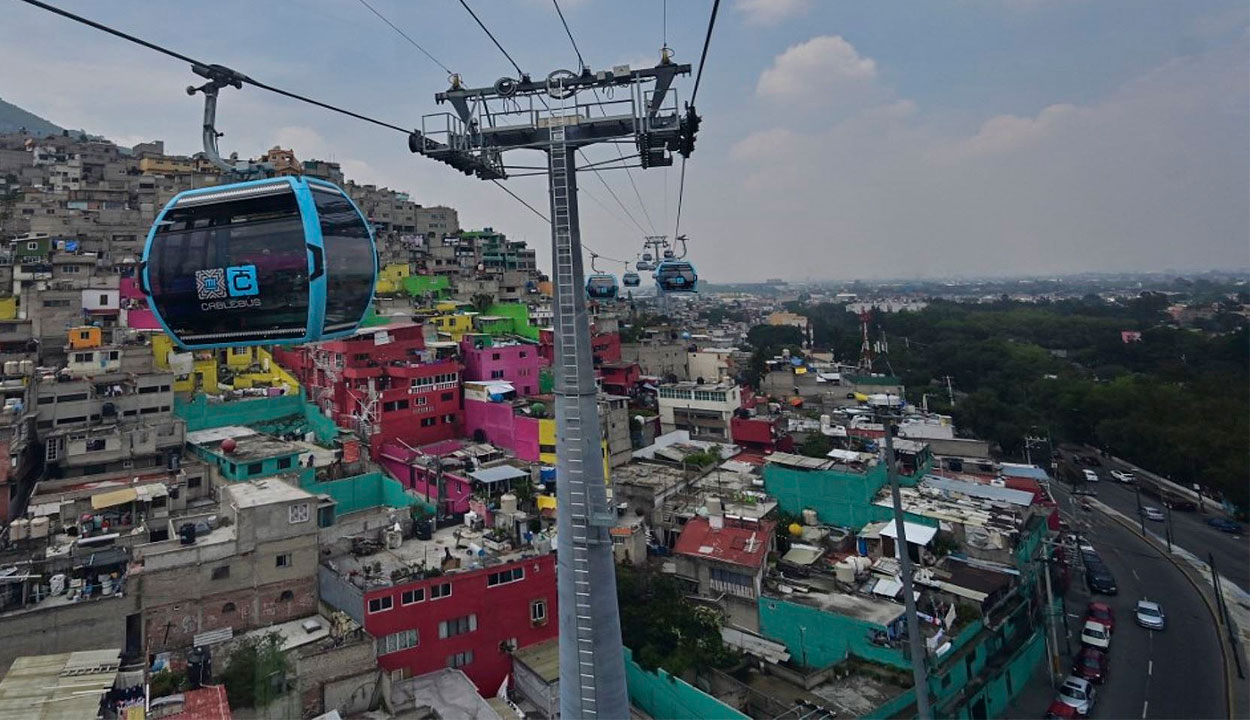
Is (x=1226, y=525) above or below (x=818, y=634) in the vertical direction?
below

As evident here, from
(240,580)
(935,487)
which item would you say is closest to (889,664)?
(935,487)

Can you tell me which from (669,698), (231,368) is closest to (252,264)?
(669,698)

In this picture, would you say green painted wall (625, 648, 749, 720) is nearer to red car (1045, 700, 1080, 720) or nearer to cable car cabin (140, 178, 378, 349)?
red car (1045, 700, 1080, 720)

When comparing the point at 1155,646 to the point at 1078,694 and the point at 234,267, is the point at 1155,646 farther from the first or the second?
the point at 234,267

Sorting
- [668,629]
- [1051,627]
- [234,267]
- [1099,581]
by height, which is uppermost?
[234,267]

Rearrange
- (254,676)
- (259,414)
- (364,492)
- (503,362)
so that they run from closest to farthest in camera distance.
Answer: (254,676) < (364,492) < (259,414) < (503,362)

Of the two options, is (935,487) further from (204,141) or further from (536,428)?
(204,141)
